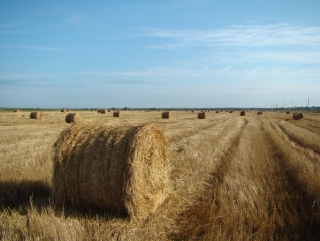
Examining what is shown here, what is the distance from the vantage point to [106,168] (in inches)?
209

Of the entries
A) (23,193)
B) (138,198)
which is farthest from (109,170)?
(23,193)

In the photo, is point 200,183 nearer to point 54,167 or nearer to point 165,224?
point 165,224

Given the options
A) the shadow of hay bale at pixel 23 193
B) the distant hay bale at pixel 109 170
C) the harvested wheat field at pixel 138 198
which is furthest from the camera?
the shadow of hay bale at pixel 23 193

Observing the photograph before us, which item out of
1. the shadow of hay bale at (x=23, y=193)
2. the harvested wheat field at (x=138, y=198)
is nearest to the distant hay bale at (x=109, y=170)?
the harvested wheat field at (x=138, y=198)

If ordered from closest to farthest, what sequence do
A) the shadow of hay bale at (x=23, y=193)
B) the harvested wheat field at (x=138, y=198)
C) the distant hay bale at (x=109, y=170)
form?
1. the harvested wheat field at (x=138, y=198)
2. the distant hay bale at (x=109, y=170)
3. the shadow of hay bale at (x=23, y=193)

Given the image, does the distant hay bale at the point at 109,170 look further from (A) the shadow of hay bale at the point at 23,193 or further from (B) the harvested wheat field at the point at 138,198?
(A) the shadow of hay bale at the point at 23,193

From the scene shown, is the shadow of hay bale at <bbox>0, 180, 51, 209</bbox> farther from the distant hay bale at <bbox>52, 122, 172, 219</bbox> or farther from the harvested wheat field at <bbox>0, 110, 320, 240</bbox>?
the distant hay bale at <bbox>52, 122, 172, 219</bbox>

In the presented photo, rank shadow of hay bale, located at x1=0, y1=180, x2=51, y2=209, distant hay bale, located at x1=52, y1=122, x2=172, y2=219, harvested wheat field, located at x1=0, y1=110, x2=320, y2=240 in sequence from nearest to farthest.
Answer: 1. harvested wheat field, located at x1=0, y1=110, x2=320, y2=240
2. distant hay bale, located at x1=52, y1=122, x2=172, y2=219
3. shadow of hay bale, located at x1=0, y1=180, x2=51, y2=209

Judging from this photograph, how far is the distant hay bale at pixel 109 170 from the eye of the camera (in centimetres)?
520

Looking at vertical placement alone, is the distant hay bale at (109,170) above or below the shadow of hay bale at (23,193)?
above

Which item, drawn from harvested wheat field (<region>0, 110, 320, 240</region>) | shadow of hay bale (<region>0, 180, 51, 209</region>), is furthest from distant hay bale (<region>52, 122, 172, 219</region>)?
shadow of hay bale (<region>0, 180, 51, 209</region>)

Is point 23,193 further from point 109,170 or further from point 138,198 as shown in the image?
point 138,198

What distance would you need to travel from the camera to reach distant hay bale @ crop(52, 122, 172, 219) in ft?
17.1

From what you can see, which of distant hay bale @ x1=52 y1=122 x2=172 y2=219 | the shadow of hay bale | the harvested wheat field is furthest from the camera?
the shadow of hay bale
